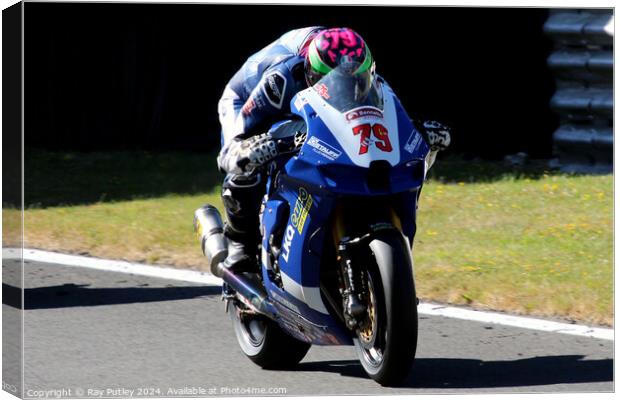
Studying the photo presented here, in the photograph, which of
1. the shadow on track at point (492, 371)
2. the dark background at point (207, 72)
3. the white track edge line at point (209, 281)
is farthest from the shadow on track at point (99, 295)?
the dark background at point (207, 72)

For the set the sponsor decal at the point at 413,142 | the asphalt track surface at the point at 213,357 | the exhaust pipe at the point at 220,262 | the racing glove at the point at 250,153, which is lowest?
the asphalt track surface at the point at 213,357

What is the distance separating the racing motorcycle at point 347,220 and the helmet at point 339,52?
53mm

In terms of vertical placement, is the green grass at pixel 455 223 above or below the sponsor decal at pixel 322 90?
below

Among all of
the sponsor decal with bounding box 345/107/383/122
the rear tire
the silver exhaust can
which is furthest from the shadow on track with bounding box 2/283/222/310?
the sponsor decal with bounding box 345/107/383/122

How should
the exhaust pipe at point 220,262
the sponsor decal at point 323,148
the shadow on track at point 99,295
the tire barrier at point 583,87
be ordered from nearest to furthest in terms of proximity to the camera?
the sponsor decal at point 323,148 → the exhaust pipe at point 220,262 → the shadow on track at point 99,295 → the tire barrier at point 583,87

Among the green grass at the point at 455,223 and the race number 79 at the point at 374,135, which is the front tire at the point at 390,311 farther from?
the green grass at the point at 455,223

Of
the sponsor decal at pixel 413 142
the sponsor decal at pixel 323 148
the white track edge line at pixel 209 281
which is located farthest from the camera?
the white track edge line at pixel 209 281

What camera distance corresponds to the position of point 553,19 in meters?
10.3

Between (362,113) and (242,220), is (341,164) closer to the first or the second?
(362,113)

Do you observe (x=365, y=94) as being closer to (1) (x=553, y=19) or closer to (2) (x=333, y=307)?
(2) (x=333, y=307)

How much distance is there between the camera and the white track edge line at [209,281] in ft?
22.8

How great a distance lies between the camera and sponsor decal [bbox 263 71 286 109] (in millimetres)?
6016

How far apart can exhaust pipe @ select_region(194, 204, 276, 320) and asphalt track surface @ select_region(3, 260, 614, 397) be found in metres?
0.34

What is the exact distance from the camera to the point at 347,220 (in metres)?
5.77
